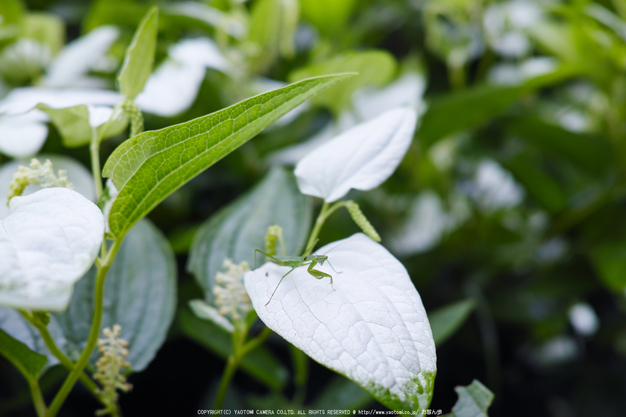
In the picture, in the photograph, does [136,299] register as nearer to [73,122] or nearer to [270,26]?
[73,122]

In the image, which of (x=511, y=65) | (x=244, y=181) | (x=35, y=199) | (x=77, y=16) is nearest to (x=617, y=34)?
(x=511, y=65)

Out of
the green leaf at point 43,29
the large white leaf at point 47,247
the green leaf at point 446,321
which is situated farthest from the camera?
the green leaf at point 43,29

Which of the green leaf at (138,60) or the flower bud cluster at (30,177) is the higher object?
the green leaf at (138,60)

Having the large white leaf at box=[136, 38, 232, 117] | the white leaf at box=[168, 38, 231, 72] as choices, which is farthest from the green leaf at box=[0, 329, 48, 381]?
the white leaf at box=[168, 38, 231, 72]

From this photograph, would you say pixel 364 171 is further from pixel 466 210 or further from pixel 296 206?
pixel 466 210

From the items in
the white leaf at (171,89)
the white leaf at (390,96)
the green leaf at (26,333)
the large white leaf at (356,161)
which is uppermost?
the large white leaf at (356,161)

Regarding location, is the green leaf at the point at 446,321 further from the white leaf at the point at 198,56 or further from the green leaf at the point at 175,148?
the white leaf at the point at 198,56

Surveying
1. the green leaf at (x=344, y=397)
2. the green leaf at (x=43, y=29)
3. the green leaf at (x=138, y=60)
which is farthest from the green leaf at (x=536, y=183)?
the green leaf at (x=43, y=29)

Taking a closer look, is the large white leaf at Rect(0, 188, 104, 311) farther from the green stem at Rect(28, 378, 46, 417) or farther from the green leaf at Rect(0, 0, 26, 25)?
the green leaf at Rect(0, 0, 26, 25)
